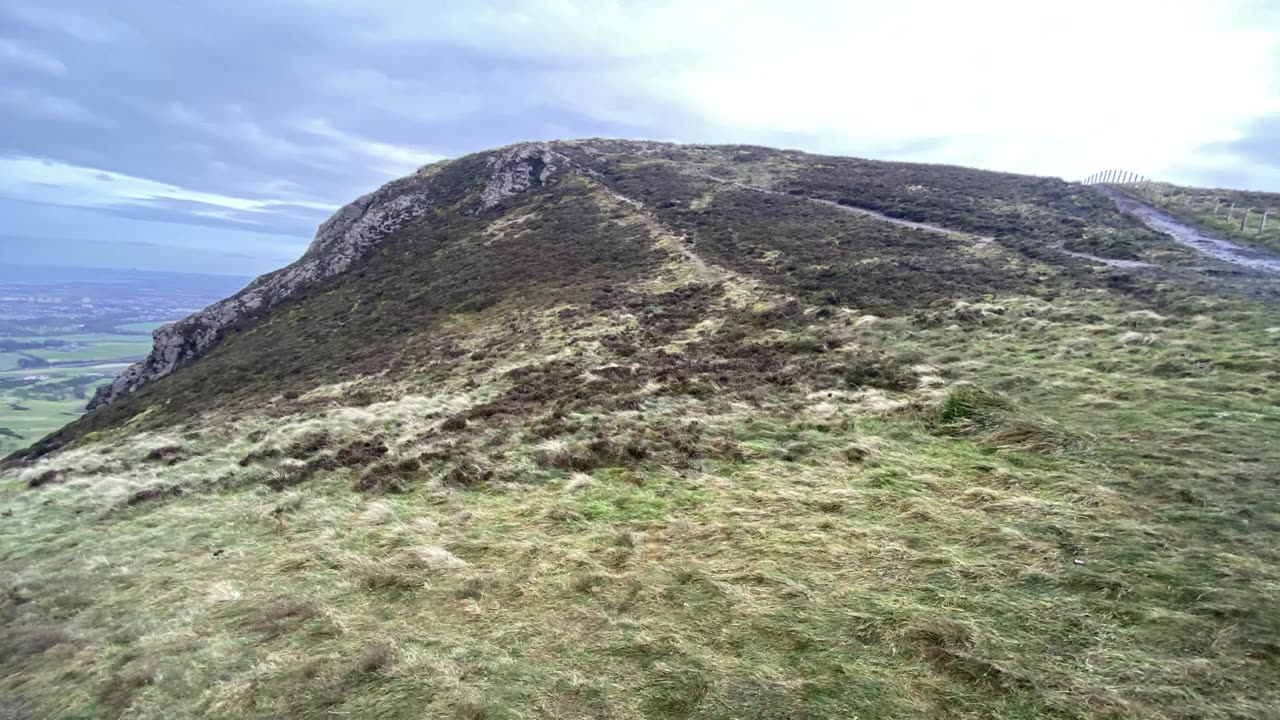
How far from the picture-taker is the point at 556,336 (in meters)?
25.1

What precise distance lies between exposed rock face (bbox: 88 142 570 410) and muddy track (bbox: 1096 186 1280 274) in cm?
5098

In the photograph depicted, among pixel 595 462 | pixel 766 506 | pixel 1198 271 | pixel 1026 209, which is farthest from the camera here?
pixel 1026 209

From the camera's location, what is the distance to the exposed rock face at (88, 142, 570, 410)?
41.8 meters

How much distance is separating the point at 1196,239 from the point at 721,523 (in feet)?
131

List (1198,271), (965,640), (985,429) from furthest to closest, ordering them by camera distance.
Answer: (1198,271) → (985,429) → (965,640)

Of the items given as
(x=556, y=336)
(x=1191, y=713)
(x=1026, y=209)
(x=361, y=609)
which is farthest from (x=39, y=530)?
(x=1026, y=209)

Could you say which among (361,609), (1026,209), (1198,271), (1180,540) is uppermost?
(1026,209)

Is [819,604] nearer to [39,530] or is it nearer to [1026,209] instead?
[39,530]

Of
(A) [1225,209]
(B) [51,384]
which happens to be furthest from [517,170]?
(B) [51,384]

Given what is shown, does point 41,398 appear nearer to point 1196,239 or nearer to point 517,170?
point 517,170

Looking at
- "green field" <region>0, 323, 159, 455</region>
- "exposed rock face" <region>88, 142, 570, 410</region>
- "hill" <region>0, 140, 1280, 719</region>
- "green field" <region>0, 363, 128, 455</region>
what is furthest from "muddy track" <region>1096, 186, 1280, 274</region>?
"green field" <region>0, 323, 159, 455</region>

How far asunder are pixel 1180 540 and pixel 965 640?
140 inches

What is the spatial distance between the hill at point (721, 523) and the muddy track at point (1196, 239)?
239 cm

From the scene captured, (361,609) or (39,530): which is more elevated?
(361,609)
